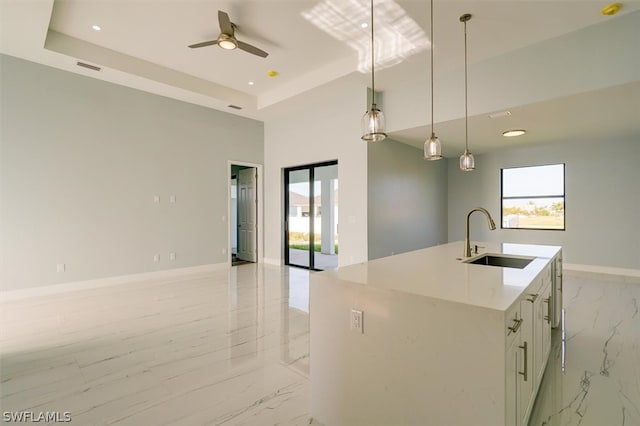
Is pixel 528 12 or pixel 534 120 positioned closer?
pixel 528 12

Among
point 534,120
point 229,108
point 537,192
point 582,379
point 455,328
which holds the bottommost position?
point 582,379

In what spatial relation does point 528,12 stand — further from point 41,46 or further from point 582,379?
point 41,46

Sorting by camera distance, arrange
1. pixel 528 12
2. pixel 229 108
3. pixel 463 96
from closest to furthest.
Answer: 1. pixel 528 12
2. pixel 463 96
3. pixel 229 108

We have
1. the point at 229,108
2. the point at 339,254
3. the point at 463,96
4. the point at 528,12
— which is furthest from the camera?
the point at 229,108

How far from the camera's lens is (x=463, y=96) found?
184 inches

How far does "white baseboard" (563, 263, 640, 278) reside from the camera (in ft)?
18.2

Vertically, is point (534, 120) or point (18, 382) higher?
point (534, 120)

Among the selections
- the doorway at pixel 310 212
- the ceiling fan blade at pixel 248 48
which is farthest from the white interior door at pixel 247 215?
the ceiling fan blade at pixel 248 48

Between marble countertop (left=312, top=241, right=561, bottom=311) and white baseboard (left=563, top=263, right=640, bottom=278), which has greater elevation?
marble countertop (left=312, top=241, right=561, bottom=311)

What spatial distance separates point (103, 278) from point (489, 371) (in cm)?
583

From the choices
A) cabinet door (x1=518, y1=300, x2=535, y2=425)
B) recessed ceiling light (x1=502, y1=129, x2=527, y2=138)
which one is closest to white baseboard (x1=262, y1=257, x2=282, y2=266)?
recessed ceiling light (x1=502, y1=129, x2=527, y2=138)

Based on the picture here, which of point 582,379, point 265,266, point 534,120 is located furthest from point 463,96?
point 265,266

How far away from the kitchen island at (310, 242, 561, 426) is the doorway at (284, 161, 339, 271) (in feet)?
15.1

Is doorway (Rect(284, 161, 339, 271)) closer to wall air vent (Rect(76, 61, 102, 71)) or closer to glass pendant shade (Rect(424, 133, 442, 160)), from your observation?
glass pendant shade (Rect(424, 133, 442, 160))
